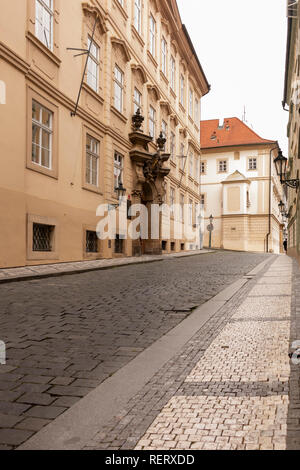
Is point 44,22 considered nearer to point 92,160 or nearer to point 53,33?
point 53,33

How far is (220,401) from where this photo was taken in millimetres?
2588

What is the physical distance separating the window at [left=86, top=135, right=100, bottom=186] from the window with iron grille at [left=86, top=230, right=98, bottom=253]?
6.23 feet

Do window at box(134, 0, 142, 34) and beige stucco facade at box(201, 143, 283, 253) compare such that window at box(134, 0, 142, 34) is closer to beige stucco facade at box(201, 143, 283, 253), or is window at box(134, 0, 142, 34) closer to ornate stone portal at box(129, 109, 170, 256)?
ornate stone portal at box(129, 109, 170, 256)

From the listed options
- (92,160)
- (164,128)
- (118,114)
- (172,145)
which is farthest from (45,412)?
(172,145)

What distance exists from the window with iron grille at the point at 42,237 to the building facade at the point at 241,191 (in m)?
39.0

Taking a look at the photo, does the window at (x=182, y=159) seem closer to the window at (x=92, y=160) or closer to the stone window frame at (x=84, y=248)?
the window at (x=92, y=160)

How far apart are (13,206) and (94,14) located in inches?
362

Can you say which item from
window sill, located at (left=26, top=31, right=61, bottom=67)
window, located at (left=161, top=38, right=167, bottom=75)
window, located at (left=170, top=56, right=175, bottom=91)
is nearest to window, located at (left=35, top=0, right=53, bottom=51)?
window sill, located at (left=26, top=31, right=61, bottom=67)

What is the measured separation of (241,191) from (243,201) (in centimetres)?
115

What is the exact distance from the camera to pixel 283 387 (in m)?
2.77

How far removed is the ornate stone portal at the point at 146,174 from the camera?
68.3 feet

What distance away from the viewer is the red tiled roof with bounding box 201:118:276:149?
52938 mm

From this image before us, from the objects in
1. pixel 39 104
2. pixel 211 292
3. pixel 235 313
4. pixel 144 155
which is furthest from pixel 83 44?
pixel 235 313
